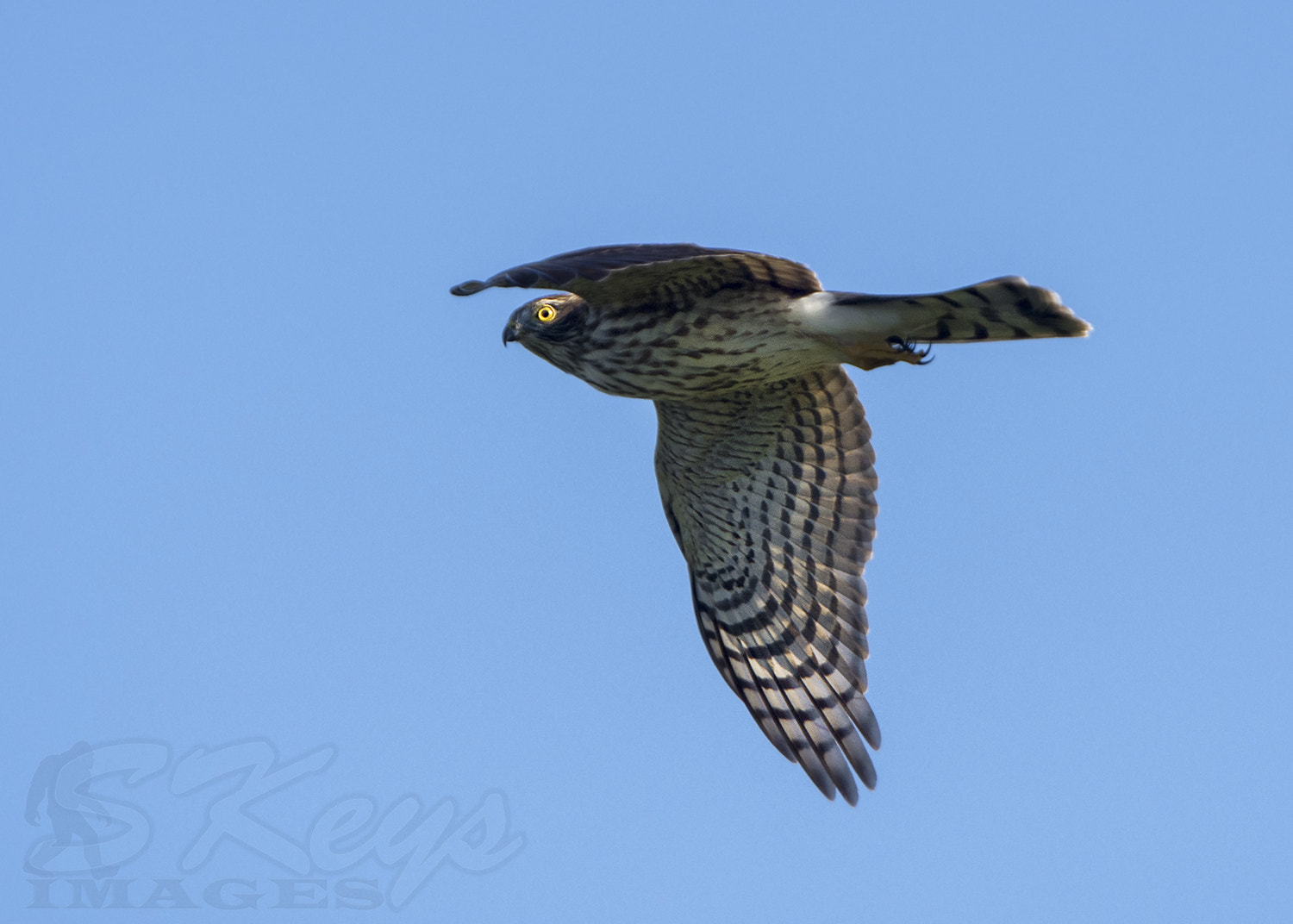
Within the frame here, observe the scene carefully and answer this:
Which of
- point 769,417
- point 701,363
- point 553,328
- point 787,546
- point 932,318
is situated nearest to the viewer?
point 932,318

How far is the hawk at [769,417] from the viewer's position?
22.4 feet

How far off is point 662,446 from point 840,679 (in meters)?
1.56

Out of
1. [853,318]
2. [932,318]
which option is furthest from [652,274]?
[932,318]

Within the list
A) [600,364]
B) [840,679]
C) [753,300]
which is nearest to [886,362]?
[753,300]

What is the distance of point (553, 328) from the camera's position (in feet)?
24.3

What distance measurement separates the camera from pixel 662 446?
8344 mm

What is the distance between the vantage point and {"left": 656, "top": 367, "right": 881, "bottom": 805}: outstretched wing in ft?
26.3

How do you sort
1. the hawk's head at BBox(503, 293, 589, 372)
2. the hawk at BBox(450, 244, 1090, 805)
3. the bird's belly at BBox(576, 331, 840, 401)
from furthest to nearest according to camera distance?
the hawk's head at BBox(503, 293, 589, 372) < the bird's belly at BBox(576, 331, 840, 401) < the hawk at BBox(450, 244, 1090, 805)

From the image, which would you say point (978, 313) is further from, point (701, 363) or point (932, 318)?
point (701, 363)

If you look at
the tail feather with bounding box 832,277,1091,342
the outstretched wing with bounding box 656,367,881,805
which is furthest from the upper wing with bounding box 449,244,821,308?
the outstretched wing with bounding box 656,367,881,805

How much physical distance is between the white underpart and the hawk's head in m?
1.02

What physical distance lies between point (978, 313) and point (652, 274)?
1.43 m

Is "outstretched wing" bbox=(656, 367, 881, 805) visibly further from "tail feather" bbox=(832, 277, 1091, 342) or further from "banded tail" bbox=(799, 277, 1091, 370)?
"tail feather" bbox=(832, 277, 1091, 342)

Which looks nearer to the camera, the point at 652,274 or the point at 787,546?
the point at 652,274
